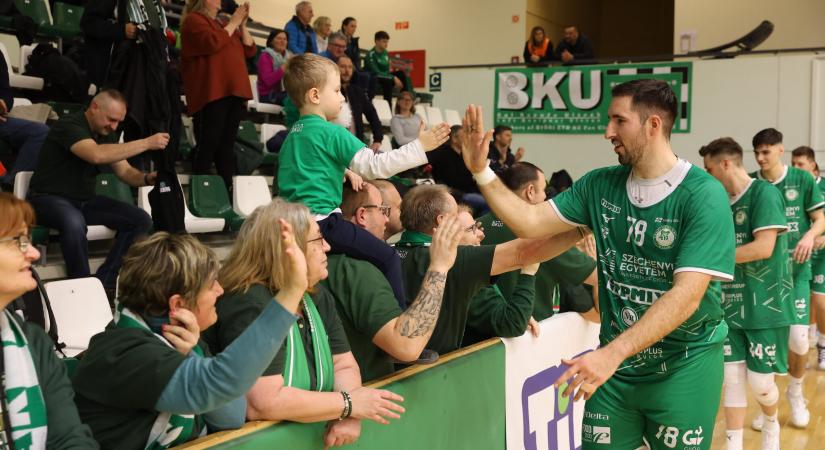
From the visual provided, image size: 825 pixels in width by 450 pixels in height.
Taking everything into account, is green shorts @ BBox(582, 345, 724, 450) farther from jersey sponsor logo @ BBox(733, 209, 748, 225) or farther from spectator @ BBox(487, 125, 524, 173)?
spectator @ BBox(487, 125, 524, 173)

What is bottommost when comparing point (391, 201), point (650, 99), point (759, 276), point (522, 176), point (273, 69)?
point (759, 276)

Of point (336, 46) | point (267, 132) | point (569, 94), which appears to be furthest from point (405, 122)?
point (569, 94)

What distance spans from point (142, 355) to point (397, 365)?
162 centimetres

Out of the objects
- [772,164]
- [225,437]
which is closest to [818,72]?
[772,164]

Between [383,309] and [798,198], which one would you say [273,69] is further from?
[383,309]

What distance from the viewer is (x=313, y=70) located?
337 cm

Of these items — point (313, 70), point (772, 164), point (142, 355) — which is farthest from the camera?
point (772, 164)

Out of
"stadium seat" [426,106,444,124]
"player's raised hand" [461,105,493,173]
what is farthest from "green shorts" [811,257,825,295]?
"stadium seat" [426,106,444,124]

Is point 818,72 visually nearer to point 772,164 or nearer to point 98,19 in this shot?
point 772,164

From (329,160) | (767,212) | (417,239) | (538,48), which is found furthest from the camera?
(538,48)

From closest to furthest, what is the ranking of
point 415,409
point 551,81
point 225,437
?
point 225,437 < point 415,409 < point 551,81

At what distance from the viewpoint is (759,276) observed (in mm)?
4719

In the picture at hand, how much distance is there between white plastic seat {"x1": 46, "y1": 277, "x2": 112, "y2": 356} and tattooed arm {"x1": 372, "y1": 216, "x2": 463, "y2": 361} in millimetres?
1965

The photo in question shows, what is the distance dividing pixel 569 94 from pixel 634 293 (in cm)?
1080
